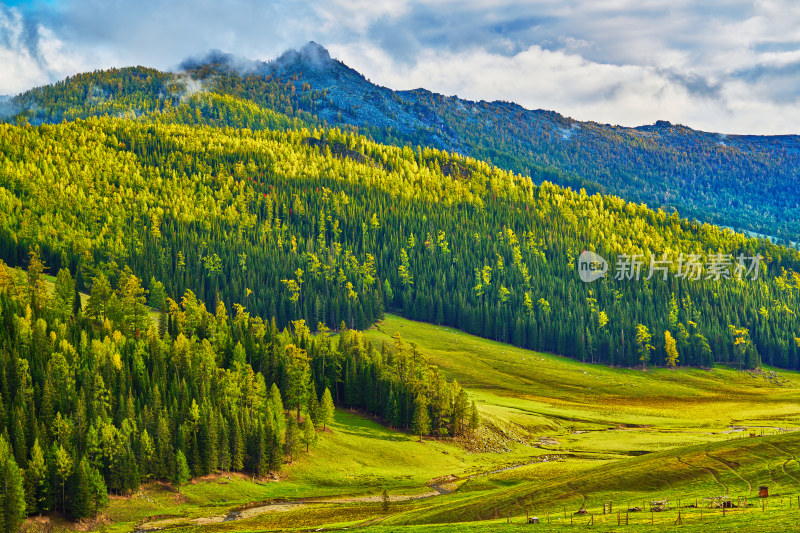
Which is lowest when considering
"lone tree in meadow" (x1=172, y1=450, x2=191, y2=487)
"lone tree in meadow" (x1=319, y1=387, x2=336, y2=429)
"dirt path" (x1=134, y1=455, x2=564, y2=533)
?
"dirt path" (x1=134, y1=455, x2=564, y2=533)

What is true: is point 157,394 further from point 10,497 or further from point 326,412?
point 326,412

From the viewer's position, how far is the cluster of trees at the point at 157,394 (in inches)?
3907

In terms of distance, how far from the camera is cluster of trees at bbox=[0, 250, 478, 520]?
99250mm

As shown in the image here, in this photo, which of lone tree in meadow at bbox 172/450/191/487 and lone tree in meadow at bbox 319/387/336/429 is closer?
lone tree in meadow at bbox 172/450/191/487

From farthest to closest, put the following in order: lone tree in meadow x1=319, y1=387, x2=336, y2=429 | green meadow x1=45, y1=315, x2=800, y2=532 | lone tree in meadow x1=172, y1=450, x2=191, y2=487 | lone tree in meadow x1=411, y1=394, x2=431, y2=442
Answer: lone tree in meadow x1=411, y1=394, x2=431, y2=442, lone tree in meadow x1=319, y1=387, x2=336, y2=429, lone tree in meadow x1=172, y1=450, x2=191, y2=487, green meadow x1=45, y1=315, x2=800, y2=532

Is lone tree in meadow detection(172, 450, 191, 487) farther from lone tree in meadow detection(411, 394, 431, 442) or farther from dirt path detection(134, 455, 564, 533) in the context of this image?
lone tree in meadow detection(411, 394, 431, 442)

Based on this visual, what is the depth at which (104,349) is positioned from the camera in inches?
4963

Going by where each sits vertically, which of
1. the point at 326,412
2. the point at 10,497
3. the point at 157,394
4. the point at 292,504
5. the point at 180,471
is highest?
the point at 157,394

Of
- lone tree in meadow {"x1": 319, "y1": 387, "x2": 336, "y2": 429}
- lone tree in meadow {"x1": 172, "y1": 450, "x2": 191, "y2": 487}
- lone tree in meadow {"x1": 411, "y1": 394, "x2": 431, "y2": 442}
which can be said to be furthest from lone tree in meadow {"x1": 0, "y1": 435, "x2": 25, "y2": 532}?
lone tree in meadow {"x1": 411, "y1": 394, "x2": 431, "y2": 442}

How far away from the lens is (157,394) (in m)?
115

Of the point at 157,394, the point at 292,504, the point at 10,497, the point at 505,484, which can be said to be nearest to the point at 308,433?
the point at 292,504

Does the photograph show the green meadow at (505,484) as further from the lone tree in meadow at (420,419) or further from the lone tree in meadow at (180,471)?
the lone tree in meadow at (420,419)

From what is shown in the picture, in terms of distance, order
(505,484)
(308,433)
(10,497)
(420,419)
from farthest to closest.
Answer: (420,419)
(308,433)
(505,484)
(10,497)

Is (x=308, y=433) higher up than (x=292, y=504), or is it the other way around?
(x=308, y=433)
